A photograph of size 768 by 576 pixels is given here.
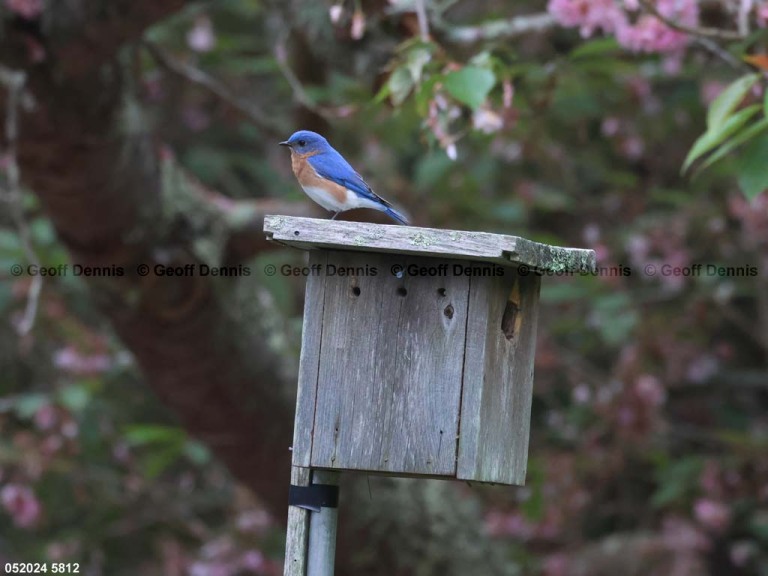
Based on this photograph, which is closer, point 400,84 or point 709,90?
point 400,84

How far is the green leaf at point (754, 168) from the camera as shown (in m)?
2.92

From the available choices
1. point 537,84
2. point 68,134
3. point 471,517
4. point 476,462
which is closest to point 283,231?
point 476,462

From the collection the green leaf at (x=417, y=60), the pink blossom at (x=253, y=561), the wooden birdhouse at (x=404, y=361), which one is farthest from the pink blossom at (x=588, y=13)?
the pink blossom at (x=253, y=561)

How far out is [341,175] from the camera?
324 cm

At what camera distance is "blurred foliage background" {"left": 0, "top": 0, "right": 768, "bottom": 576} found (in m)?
5.48

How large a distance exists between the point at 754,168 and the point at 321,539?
1502 mm

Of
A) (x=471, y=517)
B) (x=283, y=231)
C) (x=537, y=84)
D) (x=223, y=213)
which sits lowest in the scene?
(x=471, y=517)

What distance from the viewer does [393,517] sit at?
18.9 feet

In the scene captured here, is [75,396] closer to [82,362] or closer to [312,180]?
[82,362]

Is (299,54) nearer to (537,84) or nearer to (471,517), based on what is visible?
(537,84)

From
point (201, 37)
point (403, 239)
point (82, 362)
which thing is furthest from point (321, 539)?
point (201, 37)

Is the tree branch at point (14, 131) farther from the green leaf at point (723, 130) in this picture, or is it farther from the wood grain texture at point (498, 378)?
the green leaf at point (723, 130)

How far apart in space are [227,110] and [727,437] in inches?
128

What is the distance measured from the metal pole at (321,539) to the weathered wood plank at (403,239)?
2.06 ft
